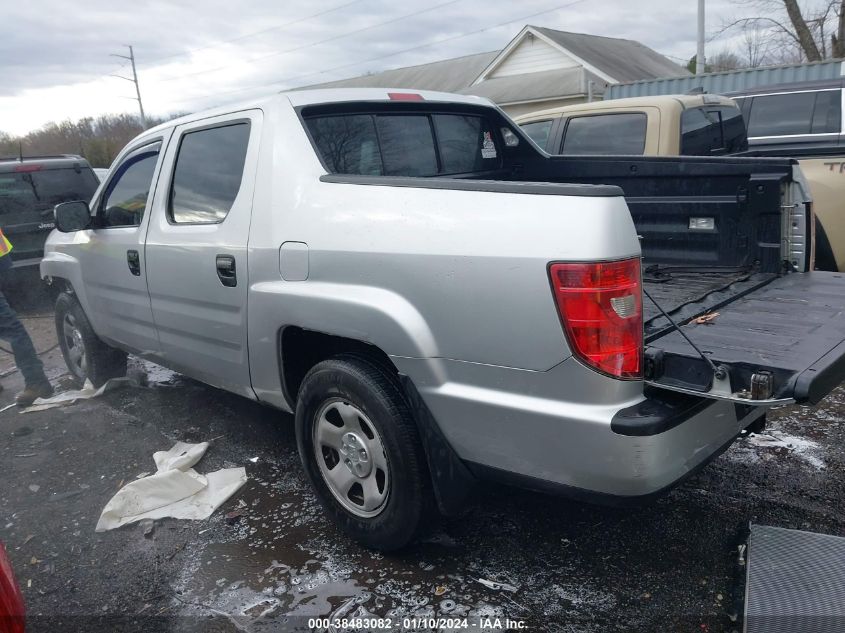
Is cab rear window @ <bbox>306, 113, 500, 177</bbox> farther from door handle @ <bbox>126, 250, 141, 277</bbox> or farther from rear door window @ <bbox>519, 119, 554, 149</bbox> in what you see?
rear door window @ <bbox>519, 119, 554, 149</bbox>

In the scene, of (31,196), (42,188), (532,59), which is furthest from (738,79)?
(31,196)

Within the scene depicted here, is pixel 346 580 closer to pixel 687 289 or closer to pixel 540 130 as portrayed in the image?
pixel 687 289

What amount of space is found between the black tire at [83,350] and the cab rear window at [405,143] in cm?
284

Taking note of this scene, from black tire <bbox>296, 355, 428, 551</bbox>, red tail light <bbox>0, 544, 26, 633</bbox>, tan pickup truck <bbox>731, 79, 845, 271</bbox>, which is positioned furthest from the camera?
tan pickup truck <bbox>731, 79, 845, 271</bbox>

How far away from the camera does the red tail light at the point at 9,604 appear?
179cm

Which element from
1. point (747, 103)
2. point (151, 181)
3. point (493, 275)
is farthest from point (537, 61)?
point (493, 275)

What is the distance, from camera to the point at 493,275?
7.52ft

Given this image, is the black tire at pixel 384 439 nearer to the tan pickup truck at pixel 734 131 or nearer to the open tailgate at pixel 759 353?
the open tailgate at pixel 759 353

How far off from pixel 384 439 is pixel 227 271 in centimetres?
122

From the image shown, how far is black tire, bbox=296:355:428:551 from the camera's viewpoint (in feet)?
8.84

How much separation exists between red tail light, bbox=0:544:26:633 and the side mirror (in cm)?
307

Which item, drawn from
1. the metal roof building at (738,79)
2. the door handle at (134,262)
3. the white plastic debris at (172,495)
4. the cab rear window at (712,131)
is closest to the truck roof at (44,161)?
the door handle at (134,262)

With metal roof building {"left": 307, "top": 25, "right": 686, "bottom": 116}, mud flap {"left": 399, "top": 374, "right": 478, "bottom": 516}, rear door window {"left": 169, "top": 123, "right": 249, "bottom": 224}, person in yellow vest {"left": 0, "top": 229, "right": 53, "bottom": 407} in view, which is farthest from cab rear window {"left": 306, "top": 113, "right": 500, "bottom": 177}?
metal roof building {"left": 307, "top": 25, "right": 686, "bottom": 116}

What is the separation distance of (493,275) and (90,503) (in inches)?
106
